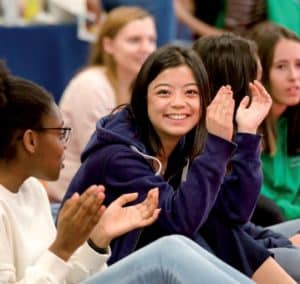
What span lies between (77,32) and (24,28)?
10.4 inches

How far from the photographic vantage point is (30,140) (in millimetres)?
2102

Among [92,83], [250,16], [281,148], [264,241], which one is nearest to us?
[264,241]

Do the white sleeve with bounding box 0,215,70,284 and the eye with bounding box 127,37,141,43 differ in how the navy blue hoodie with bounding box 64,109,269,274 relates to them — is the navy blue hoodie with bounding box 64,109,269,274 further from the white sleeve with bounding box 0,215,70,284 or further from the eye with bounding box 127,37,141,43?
the eye with bounding box 127,37,141,43

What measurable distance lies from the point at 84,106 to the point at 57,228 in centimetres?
165

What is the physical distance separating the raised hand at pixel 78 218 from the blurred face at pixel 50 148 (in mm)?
161

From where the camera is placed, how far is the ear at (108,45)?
3854 mm

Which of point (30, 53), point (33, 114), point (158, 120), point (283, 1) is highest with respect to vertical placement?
point (33, 114)

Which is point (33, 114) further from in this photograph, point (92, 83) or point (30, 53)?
point (30, 53)

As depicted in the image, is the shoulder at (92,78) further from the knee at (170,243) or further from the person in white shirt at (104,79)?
the knee at (170,243)

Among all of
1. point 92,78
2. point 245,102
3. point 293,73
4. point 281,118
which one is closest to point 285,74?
point 293,73

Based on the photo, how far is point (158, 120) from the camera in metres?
2.52

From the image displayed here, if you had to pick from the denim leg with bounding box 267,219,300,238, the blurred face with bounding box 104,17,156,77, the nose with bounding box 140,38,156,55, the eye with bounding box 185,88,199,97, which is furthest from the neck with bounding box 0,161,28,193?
the nose with bounding box 140,38,156,55

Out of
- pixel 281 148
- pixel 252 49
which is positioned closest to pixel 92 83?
pixel 281 148

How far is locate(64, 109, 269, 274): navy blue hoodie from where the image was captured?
2.36 metres
